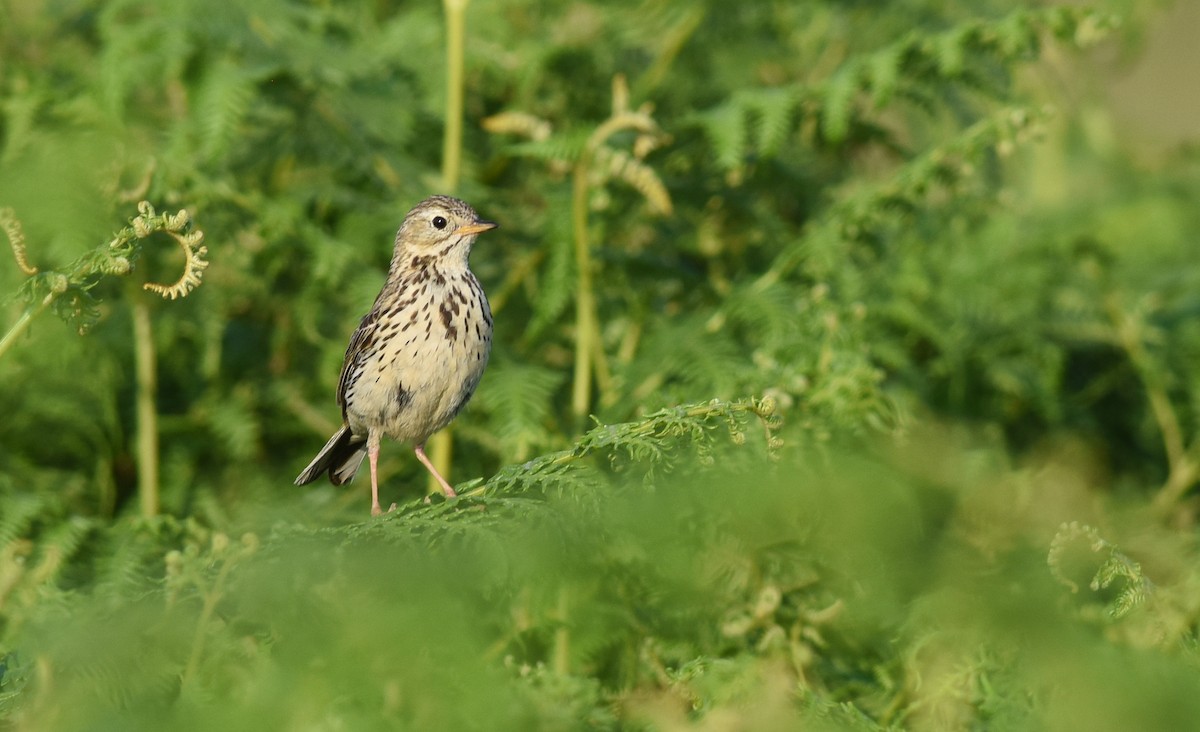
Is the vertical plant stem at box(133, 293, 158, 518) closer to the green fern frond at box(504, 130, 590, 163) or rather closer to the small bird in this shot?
the small bird

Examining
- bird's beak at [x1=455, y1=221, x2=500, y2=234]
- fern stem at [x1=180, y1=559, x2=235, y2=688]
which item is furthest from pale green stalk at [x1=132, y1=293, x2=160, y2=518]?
fern stem at [x1=180, y1=559, x2=235, y2=688]

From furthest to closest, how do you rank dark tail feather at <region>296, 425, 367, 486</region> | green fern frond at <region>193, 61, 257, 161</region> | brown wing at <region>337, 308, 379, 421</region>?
green fern frond at <region>193, 61, 257, 161</region> → dark tail feather at <region>296, 425, 367, 486</region> → brown wing at <region>337, 308, 379, 421</region>

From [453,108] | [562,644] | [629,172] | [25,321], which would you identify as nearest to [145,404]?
[453,108]

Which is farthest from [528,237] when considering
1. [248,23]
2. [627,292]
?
[248,23]

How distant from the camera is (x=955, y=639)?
11.4 ft

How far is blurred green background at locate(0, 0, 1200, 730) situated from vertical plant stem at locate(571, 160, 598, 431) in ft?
0.05

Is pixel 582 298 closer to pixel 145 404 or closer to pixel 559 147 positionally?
pixel 559 147

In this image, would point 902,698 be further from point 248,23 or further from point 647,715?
point 248,23

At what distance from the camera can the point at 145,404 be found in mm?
5156

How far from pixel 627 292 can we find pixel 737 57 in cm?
140

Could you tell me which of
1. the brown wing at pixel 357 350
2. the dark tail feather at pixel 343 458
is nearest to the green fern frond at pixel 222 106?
the brown wing at pixel 357 350

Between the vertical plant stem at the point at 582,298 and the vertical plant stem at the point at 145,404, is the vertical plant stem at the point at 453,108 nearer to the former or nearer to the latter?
the vertical plant stem at the point at 582,298

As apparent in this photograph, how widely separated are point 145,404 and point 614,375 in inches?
63.7

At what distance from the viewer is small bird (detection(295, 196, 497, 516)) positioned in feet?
14.1
